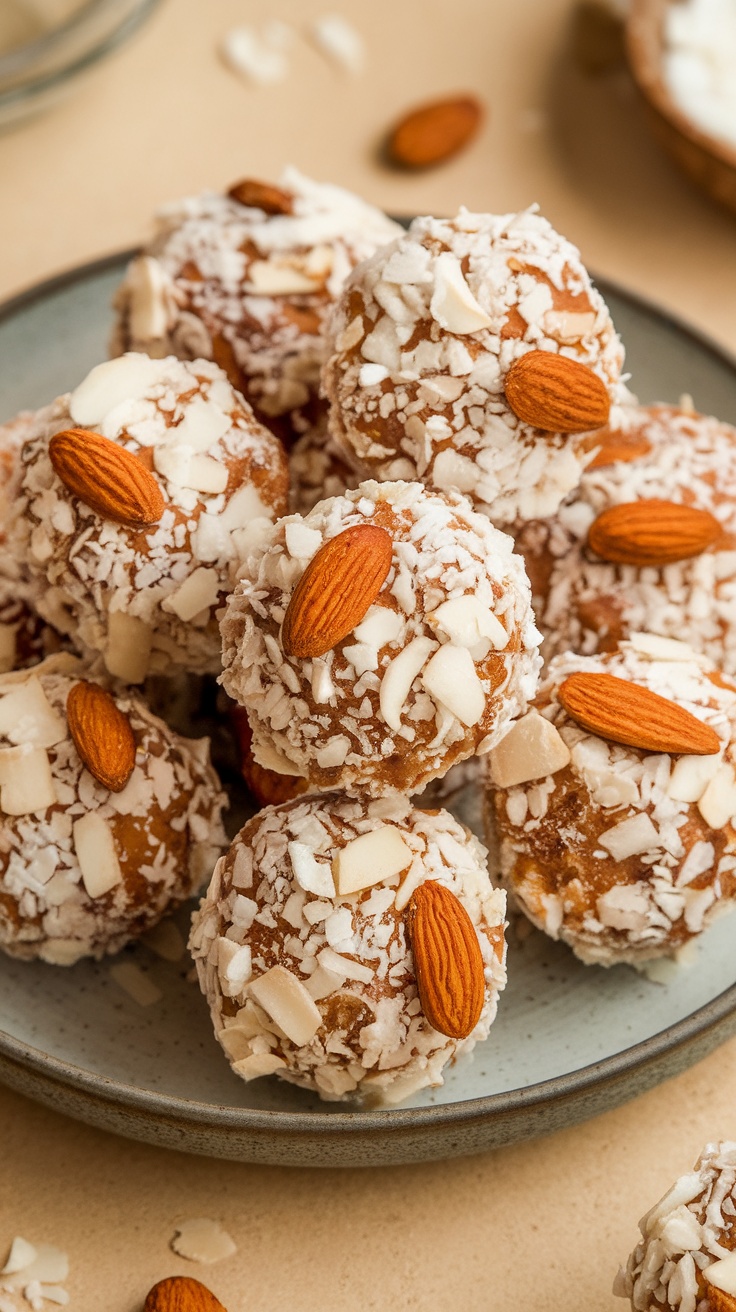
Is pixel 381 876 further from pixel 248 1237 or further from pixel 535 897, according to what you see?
pixel 248 1237

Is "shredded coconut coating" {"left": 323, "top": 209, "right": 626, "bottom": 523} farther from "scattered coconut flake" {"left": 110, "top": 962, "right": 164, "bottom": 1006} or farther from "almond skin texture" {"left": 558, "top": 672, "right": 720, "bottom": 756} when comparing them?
"scattered coconut flake" {"left": 110, "top": 962, "right": 164, "bottom": 1006}

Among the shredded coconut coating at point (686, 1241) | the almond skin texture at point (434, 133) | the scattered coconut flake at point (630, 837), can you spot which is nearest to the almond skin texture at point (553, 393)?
the scattered coconut flake at point (630, 837)

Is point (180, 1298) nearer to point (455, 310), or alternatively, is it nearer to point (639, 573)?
point (639, 573)

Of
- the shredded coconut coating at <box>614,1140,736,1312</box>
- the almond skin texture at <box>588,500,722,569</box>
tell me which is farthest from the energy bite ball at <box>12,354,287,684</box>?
the shredded coconut coating at <box>614,1140,736,1312</box>

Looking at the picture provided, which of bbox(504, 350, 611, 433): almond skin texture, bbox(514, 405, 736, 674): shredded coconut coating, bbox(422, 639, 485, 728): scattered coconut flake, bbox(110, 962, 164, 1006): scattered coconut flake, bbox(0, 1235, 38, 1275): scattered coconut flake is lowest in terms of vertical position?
bbox(0, 1235, 38, 1275): scattered coconut flake

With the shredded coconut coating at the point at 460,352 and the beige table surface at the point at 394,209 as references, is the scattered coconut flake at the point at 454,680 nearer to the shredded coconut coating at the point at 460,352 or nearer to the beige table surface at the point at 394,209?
the shredded coconut coating at the point at 460,352

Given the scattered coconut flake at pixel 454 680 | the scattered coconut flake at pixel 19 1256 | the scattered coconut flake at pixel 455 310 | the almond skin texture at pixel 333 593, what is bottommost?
the scattered coconut flake at pixel 19 1256

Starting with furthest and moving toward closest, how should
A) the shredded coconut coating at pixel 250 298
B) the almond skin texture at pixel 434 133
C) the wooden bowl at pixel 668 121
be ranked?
→ the almond skin texture at pixel 434 133 < the wooden bowl at pixel 668 121 < the shredded coconut coating at pixel 250 298
